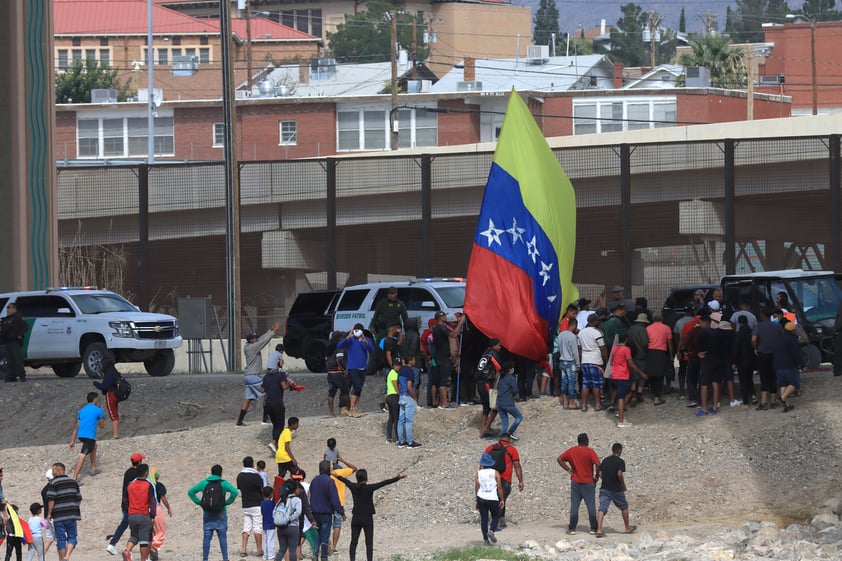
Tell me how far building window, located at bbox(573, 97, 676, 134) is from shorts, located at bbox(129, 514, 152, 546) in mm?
69711

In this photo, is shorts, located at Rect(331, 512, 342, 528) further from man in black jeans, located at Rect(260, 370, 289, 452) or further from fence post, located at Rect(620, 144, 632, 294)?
fence post, located at Rect(620, 144, 632, 294)

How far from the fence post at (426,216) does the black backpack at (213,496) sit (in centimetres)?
2198

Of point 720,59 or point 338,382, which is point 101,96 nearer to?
point 720,59


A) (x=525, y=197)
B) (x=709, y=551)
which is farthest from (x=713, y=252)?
(x=709, y=551)

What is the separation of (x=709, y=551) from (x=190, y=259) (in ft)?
85.6

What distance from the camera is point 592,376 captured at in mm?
25594

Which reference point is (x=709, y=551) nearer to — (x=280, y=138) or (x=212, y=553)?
(x=212, y=553)

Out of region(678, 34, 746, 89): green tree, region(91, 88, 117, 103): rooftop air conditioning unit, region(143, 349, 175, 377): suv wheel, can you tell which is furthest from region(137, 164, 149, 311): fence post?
region(678, 34, 746, 89): green tree

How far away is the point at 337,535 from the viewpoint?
2102 cm

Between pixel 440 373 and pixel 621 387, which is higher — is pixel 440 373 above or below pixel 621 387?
above

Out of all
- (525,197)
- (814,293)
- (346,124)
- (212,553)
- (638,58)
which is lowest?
(212,553)

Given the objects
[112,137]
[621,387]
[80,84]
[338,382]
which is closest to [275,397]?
[338,382]

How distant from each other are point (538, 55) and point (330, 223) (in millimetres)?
66441

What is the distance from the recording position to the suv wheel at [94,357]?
31.7m
